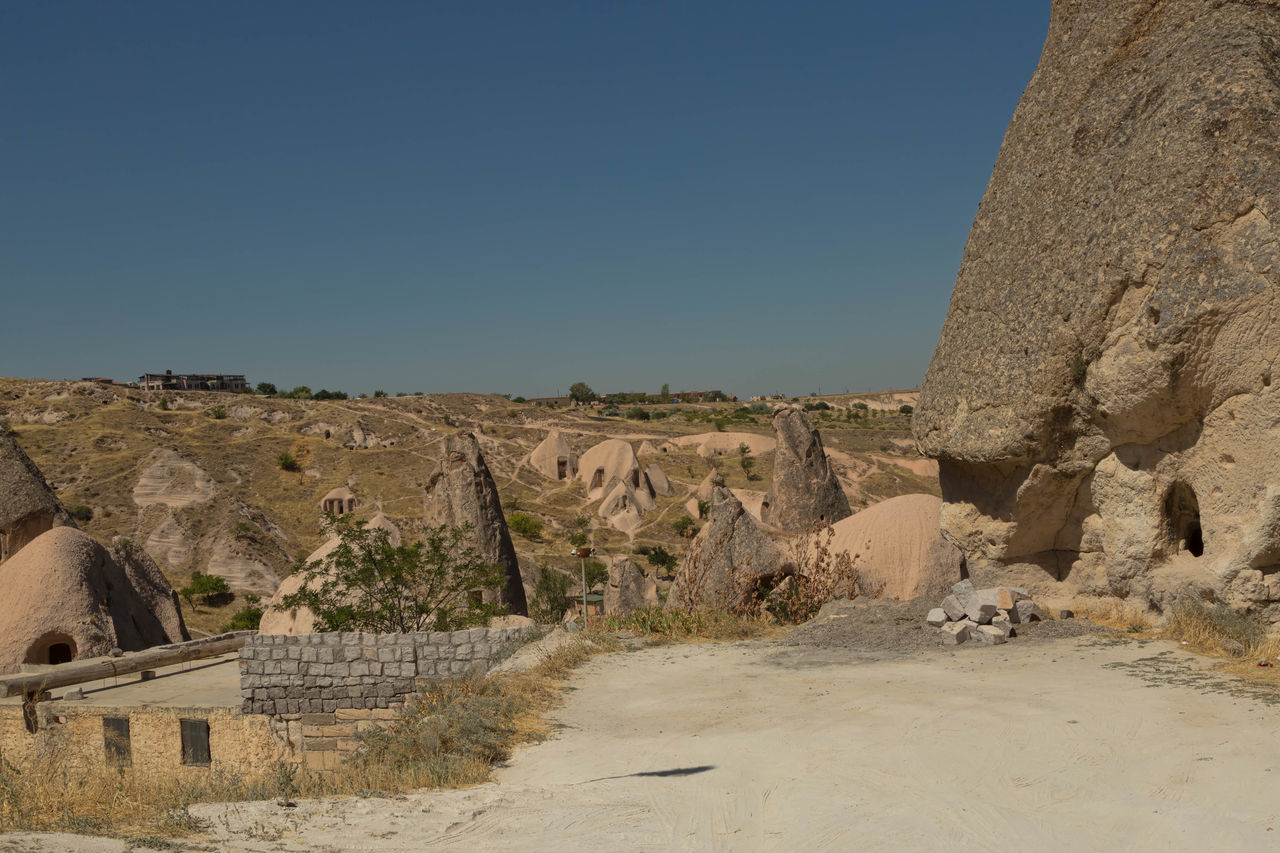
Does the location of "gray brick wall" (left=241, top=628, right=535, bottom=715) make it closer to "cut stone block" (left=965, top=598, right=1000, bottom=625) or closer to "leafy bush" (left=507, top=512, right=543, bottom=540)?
"cut stone block" (left=965, top=598, right=1000, bottom=625)

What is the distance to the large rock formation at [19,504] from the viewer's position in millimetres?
17453

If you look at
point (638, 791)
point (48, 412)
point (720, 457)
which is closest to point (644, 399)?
point (720, 457)

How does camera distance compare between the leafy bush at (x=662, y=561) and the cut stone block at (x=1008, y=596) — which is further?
the leafy bush at (x=662, y=561)

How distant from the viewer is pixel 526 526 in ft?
128

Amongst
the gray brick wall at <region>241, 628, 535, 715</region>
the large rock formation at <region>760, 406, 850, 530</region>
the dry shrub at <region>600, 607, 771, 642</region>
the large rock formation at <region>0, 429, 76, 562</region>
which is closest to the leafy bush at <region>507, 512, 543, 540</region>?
the large rock formation at <region>760, 406, 850, 530</region>

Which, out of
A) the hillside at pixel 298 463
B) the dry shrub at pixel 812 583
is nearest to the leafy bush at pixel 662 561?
the hillside at pixel 298 463

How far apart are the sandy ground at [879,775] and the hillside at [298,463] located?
19.4 metres

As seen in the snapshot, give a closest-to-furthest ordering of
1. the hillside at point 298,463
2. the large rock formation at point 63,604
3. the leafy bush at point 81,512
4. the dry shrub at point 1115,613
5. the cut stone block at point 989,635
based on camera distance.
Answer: the dry shrub at point 1115,613 → the cut stone block at point 989,635 → the large rock formation at point 63,604 → the hillside at point 298,463 → the leafy bush at point 81,512

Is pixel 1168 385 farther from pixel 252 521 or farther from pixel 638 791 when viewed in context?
pixel 252 521

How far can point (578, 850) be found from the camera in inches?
194

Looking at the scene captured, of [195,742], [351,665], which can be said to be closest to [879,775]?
[351,665]

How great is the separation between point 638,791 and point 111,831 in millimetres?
2873

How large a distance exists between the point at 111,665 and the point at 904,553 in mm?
11766

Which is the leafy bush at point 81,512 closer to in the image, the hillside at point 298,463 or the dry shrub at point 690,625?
the hillside at point 298,463
